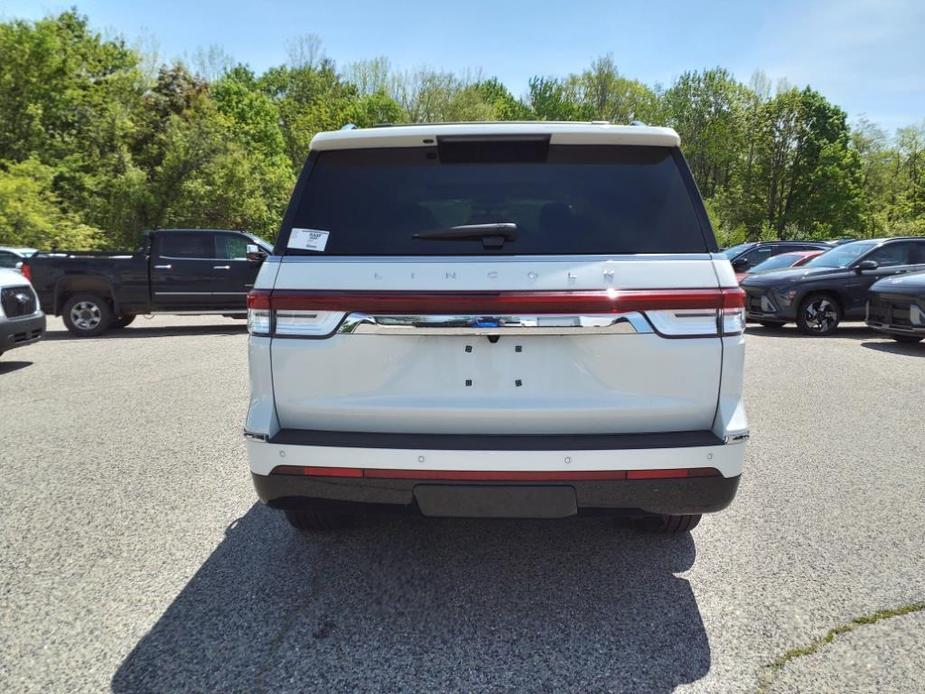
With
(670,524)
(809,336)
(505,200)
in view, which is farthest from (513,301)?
(809,336)

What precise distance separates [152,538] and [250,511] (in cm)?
55

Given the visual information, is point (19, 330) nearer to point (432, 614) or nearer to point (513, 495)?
point (432, 614)

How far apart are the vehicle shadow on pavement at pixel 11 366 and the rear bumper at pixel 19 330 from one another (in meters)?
0.50

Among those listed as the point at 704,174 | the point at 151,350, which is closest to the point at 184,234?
the point at 151,350

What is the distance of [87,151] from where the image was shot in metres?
32.4

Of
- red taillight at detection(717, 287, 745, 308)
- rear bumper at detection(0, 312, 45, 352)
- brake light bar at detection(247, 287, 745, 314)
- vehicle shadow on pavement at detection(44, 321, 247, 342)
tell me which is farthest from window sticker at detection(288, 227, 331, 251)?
vehicle shadow on pavement at detection(44, 321, 247, 342)

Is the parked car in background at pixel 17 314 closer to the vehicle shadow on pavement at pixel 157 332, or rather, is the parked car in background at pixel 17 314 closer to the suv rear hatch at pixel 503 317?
the vehicle shadow on pavement at pixel 157 332

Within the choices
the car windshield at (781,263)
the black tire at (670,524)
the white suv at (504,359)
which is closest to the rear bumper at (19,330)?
the white suv at (504,359)

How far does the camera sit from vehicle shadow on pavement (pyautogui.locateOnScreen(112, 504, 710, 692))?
2.42m

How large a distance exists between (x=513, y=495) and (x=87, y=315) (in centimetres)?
1289

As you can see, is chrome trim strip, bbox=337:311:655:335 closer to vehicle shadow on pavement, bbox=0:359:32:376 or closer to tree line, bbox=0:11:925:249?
vehicle shadow on pavement, bbox=0:359:32:376

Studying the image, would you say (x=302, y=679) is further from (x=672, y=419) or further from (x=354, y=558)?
(x=672, y=419)

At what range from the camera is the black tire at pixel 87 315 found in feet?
42.5

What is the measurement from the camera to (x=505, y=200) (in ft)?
9.22
